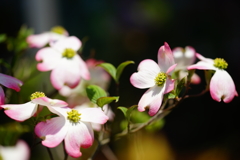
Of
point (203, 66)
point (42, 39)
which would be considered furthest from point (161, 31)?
point (203, 66)

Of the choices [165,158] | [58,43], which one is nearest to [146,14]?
[165,158]

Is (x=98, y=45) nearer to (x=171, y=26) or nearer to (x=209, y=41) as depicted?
(x=171, y=26)

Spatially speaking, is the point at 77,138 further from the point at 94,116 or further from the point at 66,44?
the point at 66,44

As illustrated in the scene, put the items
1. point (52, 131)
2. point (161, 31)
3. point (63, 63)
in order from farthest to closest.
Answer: point (161, 31) → point (63, 63) → point (52, 131)

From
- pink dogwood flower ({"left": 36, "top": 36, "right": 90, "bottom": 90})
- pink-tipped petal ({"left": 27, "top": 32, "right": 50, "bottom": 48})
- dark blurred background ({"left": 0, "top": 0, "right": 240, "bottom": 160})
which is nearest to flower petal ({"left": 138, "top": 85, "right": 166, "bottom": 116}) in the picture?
pink dogwood flower ({"left": 36, "top": 36, "right": 90, "bottom": 90})

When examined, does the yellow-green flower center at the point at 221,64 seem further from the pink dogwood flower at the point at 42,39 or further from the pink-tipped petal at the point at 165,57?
the pink dogwood flower at the point at 42,39

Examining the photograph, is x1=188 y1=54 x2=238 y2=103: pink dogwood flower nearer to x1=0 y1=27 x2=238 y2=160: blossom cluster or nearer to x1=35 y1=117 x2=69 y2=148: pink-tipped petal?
x1=0 y1=27 x2=238 y2=160: blossom cluster
